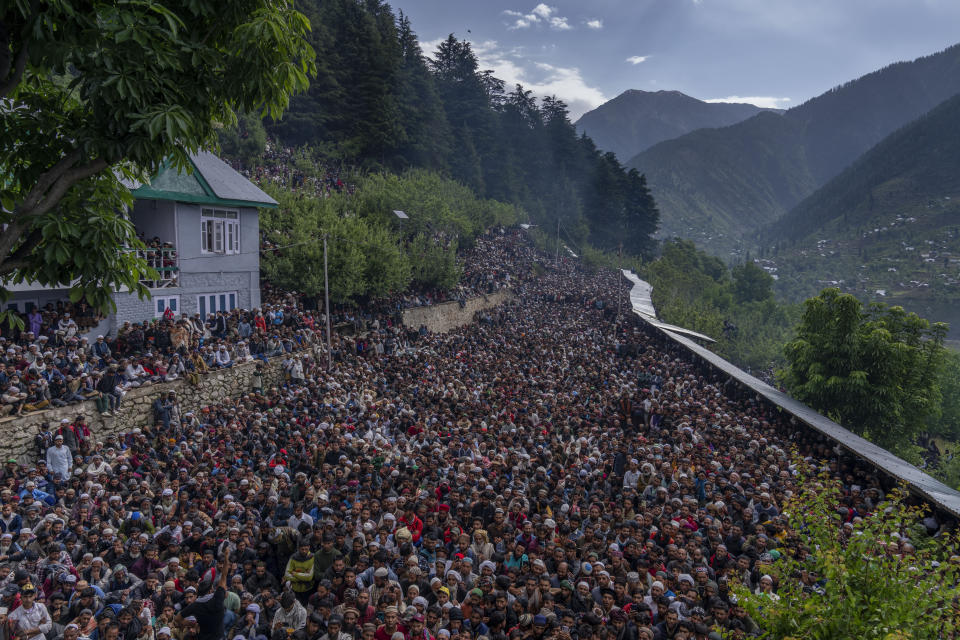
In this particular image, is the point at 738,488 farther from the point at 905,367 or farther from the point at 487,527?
the point at 905,367

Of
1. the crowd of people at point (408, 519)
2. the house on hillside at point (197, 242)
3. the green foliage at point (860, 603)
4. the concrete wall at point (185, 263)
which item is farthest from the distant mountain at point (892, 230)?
the green foliage at point (860, 603)

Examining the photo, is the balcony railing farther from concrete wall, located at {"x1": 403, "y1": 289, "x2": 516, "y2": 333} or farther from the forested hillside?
the forested hillside

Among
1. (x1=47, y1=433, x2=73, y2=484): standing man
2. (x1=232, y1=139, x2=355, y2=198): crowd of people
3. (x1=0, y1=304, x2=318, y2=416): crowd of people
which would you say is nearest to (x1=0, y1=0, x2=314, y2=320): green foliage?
(x1=47, y1=433, x2=73, y2=484): standing man

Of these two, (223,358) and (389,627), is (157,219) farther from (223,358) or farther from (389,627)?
(389,627)

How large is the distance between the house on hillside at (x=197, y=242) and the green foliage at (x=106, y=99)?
590 inches

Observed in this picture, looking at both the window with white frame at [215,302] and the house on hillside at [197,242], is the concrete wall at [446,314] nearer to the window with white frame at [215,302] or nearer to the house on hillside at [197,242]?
the house on hillside at [197,242]

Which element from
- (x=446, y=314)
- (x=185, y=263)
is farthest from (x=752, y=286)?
(x=185, y=263)

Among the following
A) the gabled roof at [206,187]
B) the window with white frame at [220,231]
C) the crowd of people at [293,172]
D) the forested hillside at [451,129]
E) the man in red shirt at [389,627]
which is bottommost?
the man in red shirt at [389,627]

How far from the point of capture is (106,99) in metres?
2.90

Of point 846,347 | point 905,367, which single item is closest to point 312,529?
point 846,347

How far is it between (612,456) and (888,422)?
458 inches

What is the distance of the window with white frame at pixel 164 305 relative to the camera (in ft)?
59.6

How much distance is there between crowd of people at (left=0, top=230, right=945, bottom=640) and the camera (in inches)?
233

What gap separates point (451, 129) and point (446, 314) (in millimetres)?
39609
